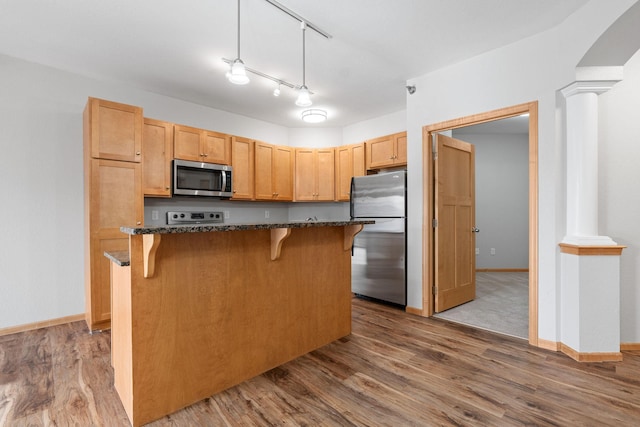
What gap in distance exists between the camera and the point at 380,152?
458cm

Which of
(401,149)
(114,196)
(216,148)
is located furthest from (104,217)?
(401,149)

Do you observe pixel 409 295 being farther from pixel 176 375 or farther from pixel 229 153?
pixel 229 153

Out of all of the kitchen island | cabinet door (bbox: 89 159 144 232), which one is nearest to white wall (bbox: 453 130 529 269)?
the kitchen island

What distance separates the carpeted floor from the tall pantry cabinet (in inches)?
138

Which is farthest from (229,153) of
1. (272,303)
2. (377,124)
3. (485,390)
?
(485,390)

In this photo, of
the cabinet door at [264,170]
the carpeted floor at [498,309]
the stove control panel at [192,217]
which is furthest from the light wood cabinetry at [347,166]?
the carpeted floor at [498,309]

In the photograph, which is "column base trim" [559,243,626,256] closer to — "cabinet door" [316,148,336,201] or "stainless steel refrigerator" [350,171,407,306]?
"stainless steel refrigerator" [350,171,407,306]

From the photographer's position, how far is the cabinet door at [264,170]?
4773 mm

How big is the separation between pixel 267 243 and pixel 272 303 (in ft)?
1.47

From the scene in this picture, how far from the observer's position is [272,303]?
228 cm

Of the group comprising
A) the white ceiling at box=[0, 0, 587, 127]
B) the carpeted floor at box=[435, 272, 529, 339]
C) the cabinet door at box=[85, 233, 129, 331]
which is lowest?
the carpeted floor at box=[435, 272, 529, 339]

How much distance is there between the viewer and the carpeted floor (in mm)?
3129

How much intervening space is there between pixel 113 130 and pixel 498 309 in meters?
4.68

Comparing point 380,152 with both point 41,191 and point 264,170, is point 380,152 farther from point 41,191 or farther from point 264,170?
point 41,191
